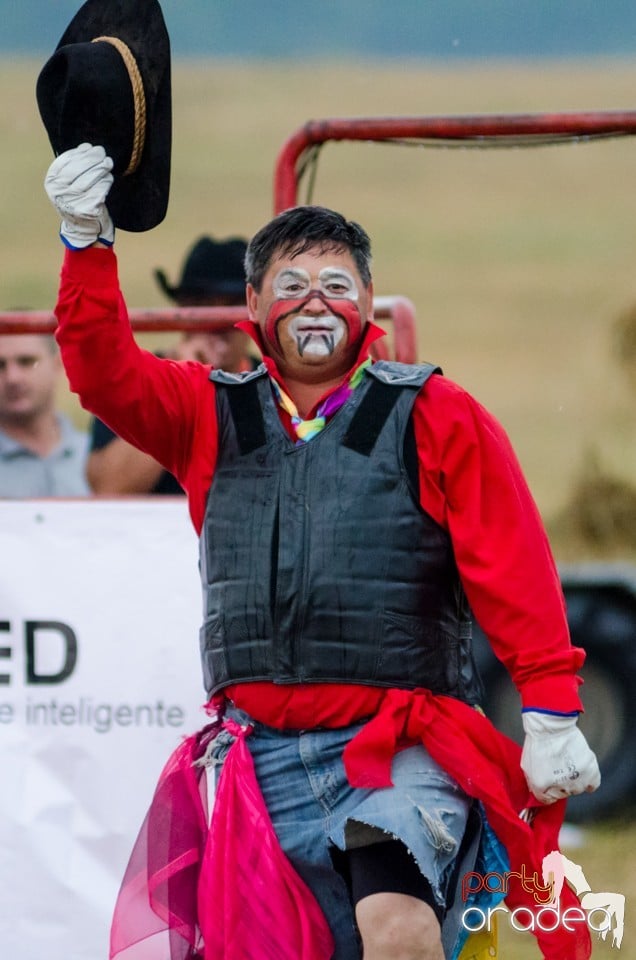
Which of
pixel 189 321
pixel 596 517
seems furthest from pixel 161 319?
pixel 596 517

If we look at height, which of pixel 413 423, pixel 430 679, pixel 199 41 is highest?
pixel 199 41

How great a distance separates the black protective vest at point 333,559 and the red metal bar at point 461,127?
56.5 inches

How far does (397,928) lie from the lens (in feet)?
9.95

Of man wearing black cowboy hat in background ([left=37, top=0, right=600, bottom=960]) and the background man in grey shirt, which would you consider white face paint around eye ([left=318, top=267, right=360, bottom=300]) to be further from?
the background man in grey shirt

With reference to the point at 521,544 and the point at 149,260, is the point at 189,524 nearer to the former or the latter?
the point at 521,544

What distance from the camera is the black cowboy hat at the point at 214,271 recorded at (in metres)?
6.07

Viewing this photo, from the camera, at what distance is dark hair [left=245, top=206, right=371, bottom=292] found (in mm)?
3391

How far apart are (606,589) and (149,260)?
8385mm

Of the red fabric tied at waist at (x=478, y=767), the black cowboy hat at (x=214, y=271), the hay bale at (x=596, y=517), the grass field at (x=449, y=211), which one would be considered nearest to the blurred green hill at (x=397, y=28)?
the grass field at (x=449, y=211)

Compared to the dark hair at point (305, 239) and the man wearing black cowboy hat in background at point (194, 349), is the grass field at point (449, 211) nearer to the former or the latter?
the man wearing black cowboy hat in background at point (194, 349)

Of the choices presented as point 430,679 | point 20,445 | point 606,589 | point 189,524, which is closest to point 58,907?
point 189,524

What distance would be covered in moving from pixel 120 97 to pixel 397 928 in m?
1.70

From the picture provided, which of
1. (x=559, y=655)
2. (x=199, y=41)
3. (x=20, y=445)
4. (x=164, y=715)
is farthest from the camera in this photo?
(x=199, y=41)

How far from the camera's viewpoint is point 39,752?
4156mm
